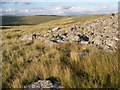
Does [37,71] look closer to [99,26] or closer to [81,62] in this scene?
[81,62]

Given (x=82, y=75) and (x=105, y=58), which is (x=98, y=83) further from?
(x=105, y=58)

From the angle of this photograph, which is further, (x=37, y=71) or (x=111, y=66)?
(x=37, y=71)

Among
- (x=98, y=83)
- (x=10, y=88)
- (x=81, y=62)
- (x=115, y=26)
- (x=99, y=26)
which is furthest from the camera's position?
(x=99, y=26)

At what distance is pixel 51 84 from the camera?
5.47 m

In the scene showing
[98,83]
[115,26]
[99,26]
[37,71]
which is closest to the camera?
[98,83]

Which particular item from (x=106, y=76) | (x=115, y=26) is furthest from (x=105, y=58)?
(x=115, y=26)

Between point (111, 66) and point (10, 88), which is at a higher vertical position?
point (111, 66)

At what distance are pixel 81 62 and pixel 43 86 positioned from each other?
6.06ft

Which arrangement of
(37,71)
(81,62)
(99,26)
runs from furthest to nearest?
(99,26) → (81,62) → (37,71)

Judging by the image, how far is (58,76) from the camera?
5895 millimetres

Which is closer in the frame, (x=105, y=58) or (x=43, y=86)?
(x=43, y=86)

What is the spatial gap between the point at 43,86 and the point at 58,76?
0.55 meters

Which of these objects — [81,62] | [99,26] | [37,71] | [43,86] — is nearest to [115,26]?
[99,26]

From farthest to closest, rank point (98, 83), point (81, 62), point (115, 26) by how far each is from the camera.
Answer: point (115, 26) → point (81, 62) → point (98, 83)
